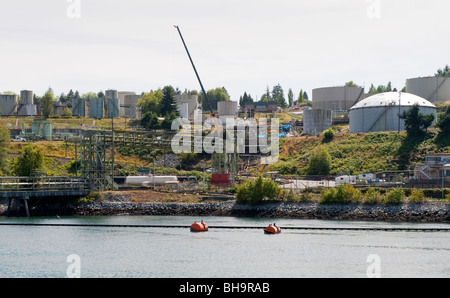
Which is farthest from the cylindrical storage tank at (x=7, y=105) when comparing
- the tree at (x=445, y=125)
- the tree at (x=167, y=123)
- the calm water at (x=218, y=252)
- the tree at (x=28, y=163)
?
the calm water at (x=218, y=252)

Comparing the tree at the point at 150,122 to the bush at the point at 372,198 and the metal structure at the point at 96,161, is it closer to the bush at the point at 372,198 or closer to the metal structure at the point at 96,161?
the metal structure at the point at 96,161

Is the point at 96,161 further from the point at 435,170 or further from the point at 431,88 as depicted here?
the point at 431,88

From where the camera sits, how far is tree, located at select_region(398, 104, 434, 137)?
110 meters

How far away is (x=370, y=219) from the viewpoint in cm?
6956

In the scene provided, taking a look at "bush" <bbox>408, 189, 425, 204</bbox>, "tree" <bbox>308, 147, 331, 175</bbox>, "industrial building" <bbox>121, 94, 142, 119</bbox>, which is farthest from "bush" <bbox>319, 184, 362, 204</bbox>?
"industrial building" <bbox>121, 94, 142, 119</bbox>

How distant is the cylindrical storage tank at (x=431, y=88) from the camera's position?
15275cm

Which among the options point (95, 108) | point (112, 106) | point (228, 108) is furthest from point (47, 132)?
point (228, 108)

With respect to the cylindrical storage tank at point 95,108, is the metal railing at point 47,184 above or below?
below

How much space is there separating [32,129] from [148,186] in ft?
166

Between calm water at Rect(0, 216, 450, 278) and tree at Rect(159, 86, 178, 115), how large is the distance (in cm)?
9976

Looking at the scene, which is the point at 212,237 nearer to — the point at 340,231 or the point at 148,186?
the point at 340,231

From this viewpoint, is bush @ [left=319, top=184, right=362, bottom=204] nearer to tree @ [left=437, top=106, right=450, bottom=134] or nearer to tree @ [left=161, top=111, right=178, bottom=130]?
tree @ [left=437, top=106, right=450, bottom=134]

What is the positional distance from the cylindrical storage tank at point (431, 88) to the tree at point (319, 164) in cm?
6065
